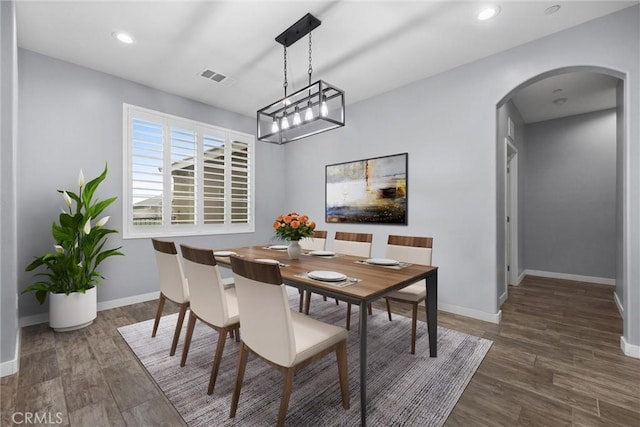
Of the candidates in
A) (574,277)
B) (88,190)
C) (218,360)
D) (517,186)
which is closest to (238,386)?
(218,360)

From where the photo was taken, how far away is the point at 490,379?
193 centimetres

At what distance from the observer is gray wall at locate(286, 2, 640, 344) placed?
2252 millimetres

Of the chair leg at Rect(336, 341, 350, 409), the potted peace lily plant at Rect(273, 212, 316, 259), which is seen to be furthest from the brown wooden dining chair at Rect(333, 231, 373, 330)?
the chair leg at Rect(336, 341, 350, 409)

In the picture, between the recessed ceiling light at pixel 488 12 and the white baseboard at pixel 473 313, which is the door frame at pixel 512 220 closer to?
the white baseboard at pixel 473 313

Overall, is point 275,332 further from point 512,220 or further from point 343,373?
point 512,220

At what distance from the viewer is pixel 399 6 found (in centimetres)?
223

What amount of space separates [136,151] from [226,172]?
1.26 meters

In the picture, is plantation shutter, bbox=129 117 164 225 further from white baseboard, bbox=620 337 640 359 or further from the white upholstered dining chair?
white baseboard, bbox=620 337 640 359

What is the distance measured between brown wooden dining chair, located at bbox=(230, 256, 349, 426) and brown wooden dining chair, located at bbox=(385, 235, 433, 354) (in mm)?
937

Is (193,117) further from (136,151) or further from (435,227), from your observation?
(435,227)

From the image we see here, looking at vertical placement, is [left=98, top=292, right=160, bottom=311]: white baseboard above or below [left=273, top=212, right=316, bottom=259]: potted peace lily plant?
below

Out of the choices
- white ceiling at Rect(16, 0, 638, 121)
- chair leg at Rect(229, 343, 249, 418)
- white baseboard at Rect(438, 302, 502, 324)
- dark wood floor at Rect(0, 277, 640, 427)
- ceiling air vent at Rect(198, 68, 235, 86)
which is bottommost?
dark wood floor at Rect(0, 277, 640, 427)

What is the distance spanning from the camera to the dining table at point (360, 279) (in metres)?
1.50

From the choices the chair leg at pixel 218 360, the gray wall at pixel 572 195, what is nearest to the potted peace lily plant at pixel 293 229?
the chair leg at pixel 218 360
